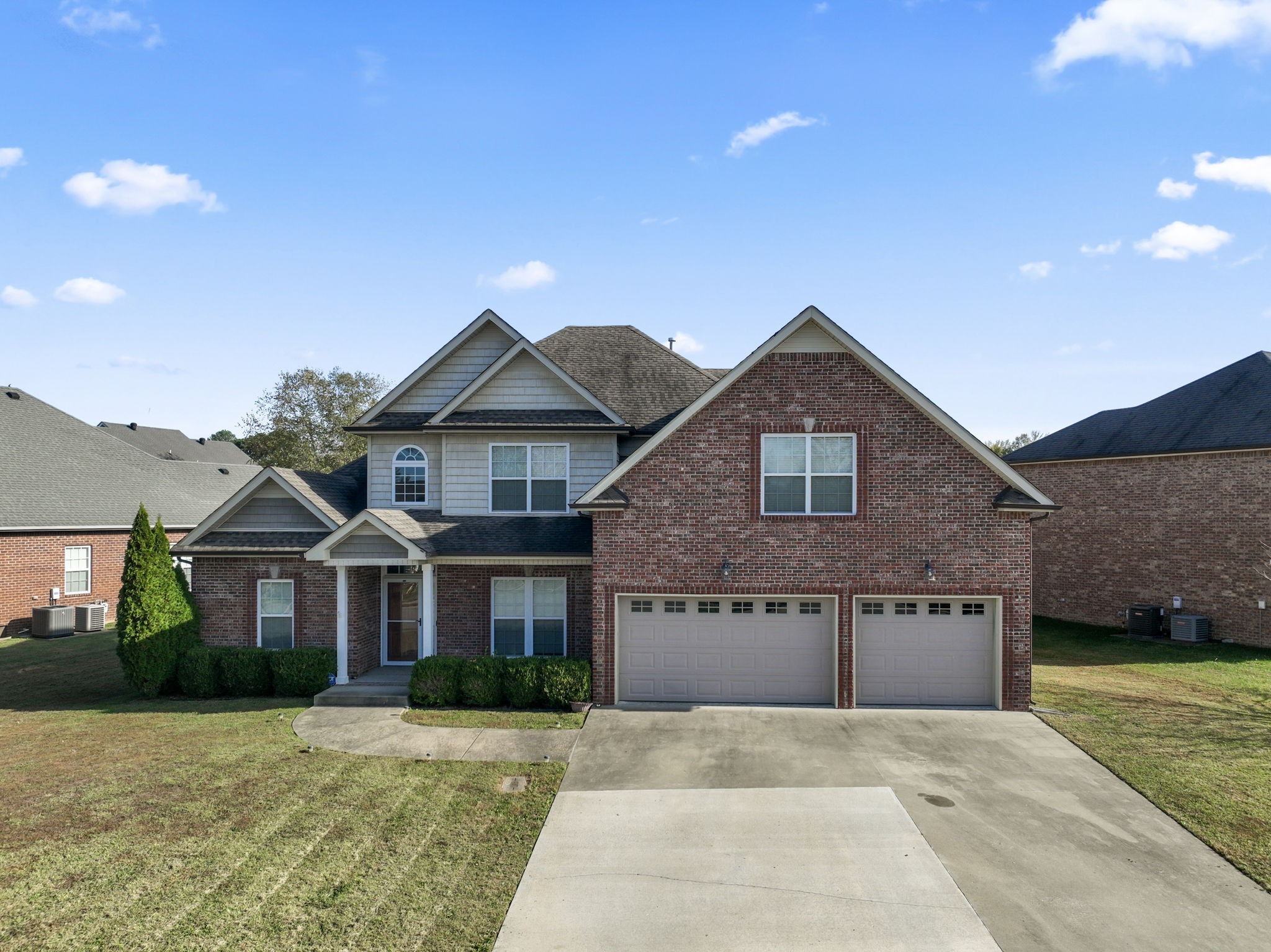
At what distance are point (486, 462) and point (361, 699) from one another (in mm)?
5596

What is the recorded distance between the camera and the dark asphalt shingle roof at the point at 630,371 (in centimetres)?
1742

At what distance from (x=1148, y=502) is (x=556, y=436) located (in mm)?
19118

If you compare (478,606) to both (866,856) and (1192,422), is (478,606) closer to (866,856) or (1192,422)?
(866,856)

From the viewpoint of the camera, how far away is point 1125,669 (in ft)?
55.6

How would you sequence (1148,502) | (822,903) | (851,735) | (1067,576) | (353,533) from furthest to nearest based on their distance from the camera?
1. (1067,576)
2. (1148,502)
3. (353,533)
4. (851,735)
5. (822,903)

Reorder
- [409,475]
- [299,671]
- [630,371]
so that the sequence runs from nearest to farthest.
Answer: [299,671], [409,475], [630,371]

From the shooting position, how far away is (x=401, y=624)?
1598 cm

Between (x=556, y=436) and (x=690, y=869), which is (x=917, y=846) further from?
(x=556, y=436)

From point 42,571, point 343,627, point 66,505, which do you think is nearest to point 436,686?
point 343,627

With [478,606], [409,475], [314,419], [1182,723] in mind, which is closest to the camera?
[1182,723]

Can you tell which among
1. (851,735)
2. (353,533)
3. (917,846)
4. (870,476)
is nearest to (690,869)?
(917,846)

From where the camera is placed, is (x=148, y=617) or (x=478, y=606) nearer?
(x=148, y=617)

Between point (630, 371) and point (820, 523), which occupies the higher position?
point (630, 371)

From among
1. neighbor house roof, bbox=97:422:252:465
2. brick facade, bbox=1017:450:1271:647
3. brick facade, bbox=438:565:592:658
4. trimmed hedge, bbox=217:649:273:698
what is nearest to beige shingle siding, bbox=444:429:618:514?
brick facade, bbox=438:565:592:658
